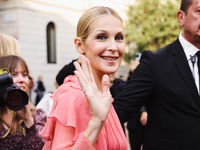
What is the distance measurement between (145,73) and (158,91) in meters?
0.20

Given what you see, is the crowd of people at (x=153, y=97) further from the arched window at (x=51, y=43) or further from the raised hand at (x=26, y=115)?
the arched window at (x=51, y=43)

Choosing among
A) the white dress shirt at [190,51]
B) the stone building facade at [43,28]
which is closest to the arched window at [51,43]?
the stone building facade at [43,28]

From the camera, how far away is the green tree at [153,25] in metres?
14.8

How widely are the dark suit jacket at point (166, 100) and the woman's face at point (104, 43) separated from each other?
3.26ft

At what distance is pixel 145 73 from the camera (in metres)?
2.56

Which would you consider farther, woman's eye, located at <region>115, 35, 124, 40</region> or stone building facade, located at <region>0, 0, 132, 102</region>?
stone building facade, located at <region>0, 0, 132, 102</region>

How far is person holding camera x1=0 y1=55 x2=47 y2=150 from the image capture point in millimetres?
2043

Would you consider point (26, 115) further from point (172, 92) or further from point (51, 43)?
point (51, 43)

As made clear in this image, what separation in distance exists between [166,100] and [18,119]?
132 centimetres

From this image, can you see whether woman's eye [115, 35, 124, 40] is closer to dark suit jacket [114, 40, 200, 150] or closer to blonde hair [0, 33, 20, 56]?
dark suit jacket [114, 40, 200, 150]

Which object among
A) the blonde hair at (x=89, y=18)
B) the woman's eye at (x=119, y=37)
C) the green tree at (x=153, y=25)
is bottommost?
the woman's eye at (x=119, y=37)

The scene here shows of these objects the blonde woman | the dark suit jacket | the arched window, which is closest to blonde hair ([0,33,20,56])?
the dark suit jacket

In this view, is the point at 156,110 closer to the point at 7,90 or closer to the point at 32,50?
the point at 7,90

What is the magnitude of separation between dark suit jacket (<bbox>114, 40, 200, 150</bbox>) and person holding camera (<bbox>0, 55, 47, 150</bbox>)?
2.51 feet
